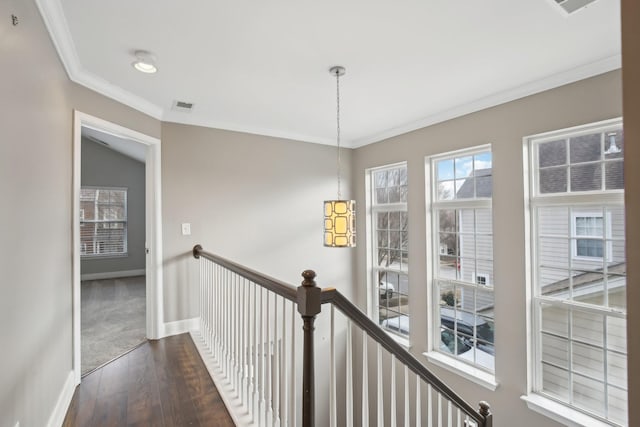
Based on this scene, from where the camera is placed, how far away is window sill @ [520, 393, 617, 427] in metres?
2.56

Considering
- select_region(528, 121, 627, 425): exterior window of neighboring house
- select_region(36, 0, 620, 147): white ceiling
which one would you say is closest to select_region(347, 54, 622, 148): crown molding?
select_region(36, 0, 620, 147): white ceiling

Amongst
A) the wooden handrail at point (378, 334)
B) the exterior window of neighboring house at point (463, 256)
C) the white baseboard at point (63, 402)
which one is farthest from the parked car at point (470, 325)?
the white baseboard at point (63, 402)

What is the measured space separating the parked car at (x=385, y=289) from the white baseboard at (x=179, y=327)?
2537 millimetres

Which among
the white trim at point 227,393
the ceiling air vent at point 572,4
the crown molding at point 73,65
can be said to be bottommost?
the white trim at point 227,393

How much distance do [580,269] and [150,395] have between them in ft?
11.7

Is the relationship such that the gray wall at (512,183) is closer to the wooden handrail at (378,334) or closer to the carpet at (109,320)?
the wooden handrail at (378,334)

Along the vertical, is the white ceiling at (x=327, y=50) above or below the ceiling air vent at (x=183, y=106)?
above

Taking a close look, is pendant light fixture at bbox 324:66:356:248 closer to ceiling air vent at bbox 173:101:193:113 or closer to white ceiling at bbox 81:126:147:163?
ceiling air vent at bbox 173:101:193:113

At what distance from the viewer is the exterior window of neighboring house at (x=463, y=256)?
3334 millimetres

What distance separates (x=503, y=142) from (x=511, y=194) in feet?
1.70

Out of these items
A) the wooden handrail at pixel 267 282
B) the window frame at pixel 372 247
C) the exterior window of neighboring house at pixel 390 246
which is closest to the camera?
the wooden handrail at pixel 267 282

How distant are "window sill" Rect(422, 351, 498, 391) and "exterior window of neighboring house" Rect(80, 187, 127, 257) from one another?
22.2ft

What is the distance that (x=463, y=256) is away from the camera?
3.56 m

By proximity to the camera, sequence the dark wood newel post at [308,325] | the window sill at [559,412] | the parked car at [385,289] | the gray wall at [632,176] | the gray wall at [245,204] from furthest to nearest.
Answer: the parked car at [385,289]
the gray wall at [245,204]
the window sill at [559,412]
the dark wood newel post at [308,325]
the gray wall at [632,176]
